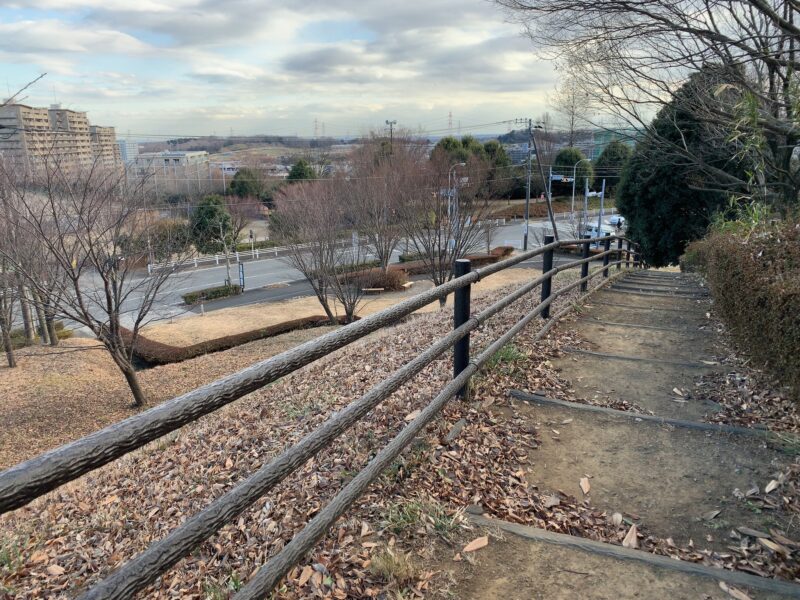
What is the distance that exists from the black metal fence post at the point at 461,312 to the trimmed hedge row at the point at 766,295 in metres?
1.88

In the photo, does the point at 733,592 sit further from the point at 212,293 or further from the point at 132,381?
the point at 212,293

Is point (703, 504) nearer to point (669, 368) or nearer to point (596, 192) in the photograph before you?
point (669, 368)

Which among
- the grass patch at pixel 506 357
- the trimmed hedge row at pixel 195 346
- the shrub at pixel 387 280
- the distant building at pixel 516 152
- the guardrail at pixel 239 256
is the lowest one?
the trimmed hedge row at pixel 195 346

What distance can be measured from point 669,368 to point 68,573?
4.91m

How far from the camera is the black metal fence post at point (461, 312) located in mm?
3516

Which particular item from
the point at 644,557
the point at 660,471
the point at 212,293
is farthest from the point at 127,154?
the point at 644,557

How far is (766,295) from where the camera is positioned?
3885 millimetres

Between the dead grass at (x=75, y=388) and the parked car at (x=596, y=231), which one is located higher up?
the parked car at (x=596, y=231)

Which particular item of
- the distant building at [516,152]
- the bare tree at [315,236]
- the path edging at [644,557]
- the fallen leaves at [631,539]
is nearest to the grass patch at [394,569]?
the path edging at [644,557]

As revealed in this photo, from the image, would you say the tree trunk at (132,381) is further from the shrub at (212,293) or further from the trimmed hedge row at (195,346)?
the shrub at (212,293)

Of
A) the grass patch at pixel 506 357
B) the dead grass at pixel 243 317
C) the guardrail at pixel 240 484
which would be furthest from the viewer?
the dead grass at pixel 243 317

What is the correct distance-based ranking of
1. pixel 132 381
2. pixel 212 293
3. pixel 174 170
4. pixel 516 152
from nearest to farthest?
1. pixel 132 381
2. pixel 212 293
3. pixel 174 170
4. pixel 516 152

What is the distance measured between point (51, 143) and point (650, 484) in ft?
39.0

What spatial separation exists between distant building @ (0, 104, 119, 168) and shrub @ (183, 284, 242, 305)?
15.5 meters
